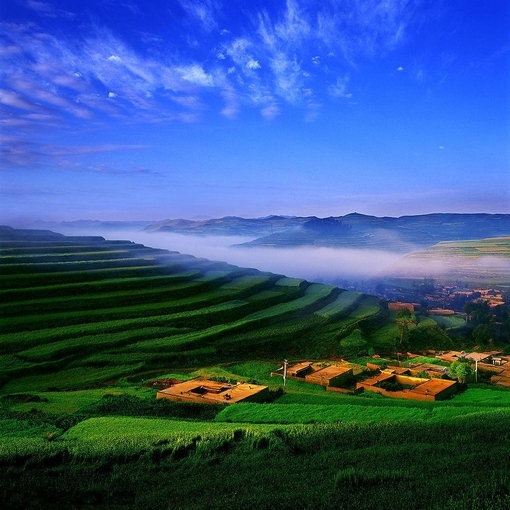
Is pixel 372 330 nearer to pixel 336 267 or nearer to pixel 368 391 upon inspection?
→ pixel 368 391

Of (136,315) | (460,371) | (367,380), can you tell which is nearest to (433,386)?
(460,371)

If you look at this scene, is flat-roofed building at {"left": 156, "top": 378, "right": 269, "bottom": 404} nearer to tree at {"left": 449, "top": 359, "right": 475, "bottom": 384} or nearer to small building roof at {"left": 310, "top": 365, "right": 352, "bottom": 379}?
small building roof at {"left": 310, "top": 365, "right": 352, "bottom": 379}

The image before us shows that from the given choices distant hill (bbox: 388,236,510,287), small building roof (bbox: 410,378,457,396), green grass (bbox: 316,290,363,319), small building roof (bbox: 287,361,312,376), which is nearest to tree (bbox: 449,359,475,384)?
small building roof (bbox: 410,378,457,396)

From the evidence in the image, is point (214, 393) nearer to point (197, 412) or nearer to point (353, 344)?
point (197, 412)

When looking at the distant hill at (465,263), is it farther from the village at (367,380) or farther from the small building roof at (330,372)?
the small building roof at (330,372)

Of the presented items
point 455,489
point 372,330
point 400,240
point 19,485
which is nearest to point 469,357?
point 372,330
